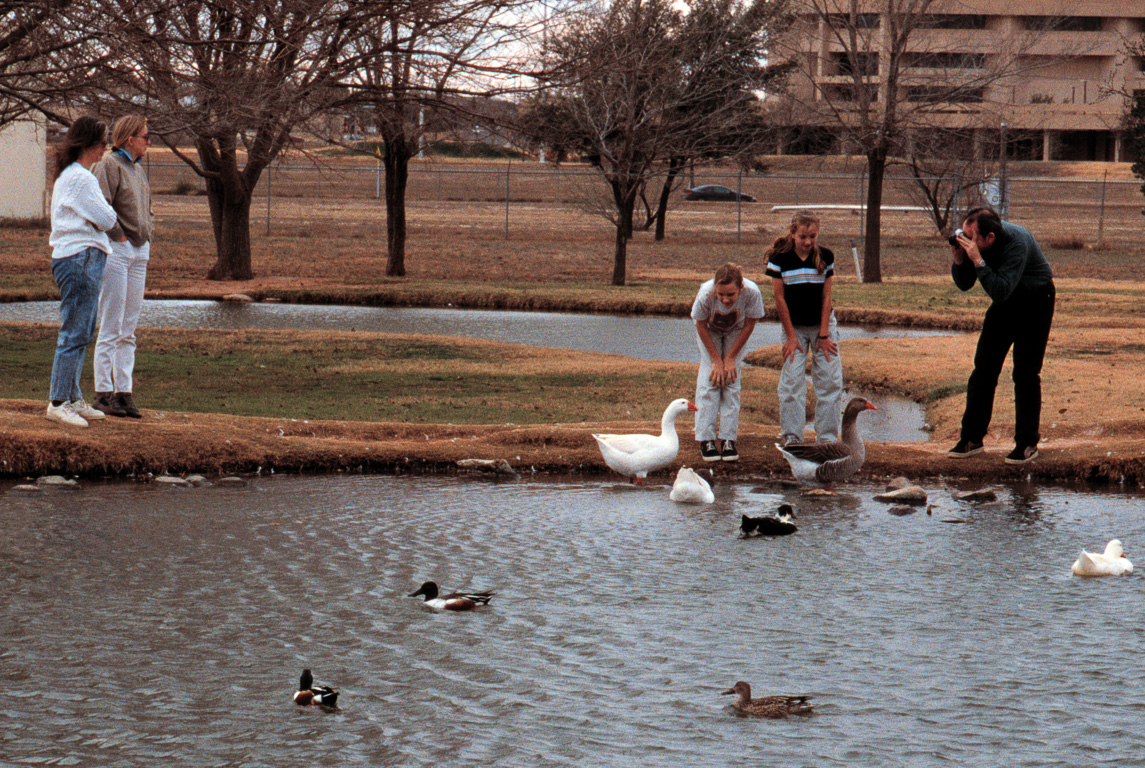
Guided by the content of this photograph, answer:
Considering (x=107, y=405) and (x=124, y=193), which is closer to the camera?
(x=124, y=193)

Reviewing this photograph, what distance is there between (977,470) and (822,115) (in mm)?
20115

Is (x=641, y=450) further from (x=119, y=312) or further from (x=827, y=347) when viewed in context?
(x=119, y=312)

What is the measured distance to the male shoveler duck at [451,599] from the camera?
5.90 meters

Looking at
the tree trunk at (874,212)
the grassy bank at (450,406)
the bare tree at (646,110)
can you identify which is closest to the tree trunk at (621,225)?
the bare tree at (646,110)

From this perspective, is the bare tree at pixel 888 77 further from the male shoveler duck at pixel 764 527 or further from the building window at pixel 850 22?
the male shoveler duck at pixel 764 527

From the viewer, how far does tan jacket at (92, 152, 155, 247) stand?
902 centimetres

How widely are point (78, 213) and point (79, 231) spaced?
131mm

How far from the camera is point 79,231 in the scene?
28.6 ft

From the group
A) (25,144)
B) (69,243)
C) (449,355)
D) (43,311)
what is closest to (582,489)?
(69,243)

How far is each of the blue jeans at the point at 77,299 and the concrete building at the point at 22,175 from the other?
107ft

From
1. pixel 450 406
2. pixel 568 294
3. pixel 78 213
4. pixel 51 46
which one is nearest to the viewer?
pixel 78 213

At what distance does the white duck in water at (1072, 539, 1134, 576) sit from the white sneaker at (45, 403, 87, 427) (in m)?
6.62

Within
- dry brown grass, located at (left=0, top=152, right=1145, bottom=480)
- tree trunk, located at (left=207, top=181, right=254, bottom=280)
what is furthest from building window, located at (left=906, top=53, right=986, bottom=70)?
tree trunk, located at (left=207, top=181, right=254, bottom=280)

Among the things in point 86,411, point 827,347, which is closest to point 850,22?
point 827,347
